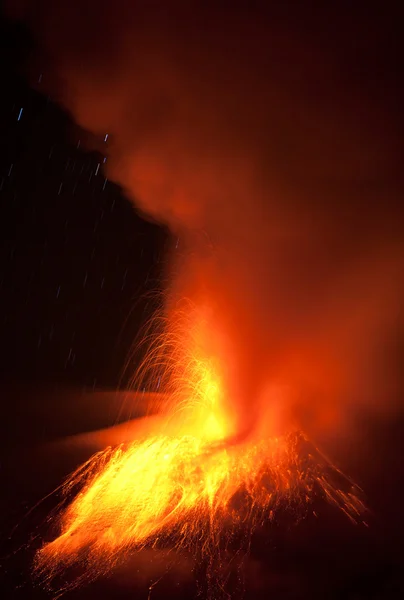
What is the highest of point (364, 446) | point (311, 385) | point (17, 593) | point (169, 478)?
point (311, 385)

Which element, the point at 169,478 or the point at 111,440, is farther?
the point at 111,440

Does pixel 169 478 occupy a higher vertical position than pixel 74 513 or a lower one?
higher

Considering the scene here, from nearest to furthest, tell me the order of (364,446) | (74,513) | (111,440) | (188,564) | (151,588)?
(151,588) → (188,564) → (74,513) → (364,446) → (111,440)

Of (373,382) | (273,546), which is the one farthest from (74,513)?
(373,382)


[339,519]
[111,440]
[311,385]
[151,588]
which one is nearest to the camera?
[151,588]

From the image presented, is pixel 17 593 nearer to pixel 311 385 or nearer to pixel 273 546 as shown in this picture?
pixel 273 546

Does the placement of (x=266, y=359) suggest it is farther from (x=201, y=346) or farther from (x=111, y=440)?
(x=111, y=440)
